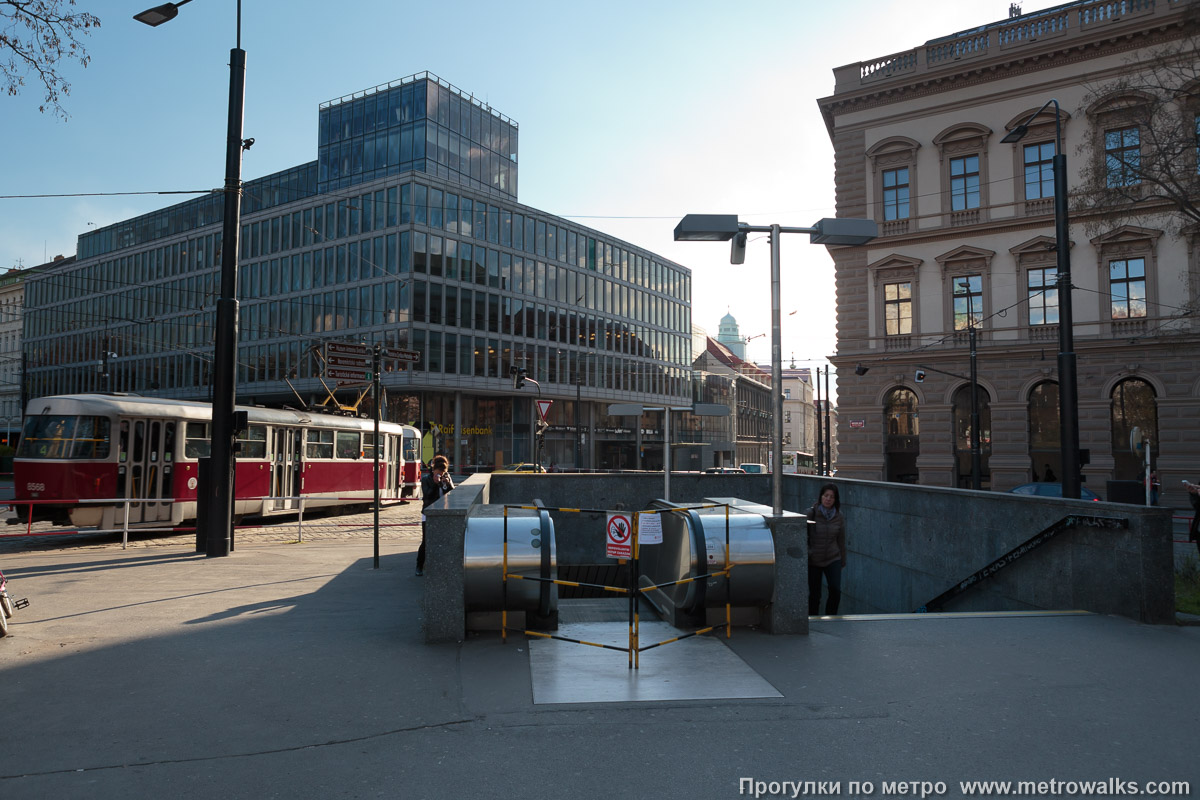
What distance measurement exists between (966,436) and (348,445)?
23477 mm

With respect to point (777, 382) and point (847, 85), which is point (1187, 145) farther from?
point (847, 85)

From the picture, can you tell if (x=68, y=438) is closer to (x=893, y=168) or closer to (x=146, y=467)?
(x=146, y=467)

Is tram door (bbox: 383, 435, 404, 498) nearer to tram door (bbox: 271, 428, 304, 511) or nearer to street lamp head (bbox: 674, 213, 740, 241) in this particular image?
tram door (bbox: 271, 428, 304, 511)

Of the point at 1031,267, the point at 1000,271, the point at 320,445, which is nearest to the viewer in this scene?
the point at 320,445

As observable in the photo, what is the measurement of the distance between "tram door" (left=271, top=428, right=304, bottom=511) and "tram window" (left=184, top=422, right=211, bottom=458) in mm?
2404

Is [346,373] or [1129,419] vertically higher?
[346,373]

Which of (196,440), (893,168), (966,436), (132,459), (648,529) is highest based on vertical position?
(893,168)

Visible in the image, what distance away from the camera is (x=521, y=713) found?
18.2 ft

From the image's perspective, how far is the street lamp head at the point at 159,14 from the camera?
12591mm

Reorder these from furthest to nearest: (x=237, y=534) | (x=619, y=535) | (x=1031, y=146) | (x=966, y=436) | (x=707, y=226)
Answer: (x=966, y=436) → (x=1031, y=146) → (x=237, y=534) → (x=707, y=226) → (x=619, y=535)

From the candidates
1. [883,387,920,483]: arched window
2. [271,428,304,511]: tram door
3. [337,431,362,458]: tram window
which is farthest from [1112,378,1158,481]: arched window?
[271,428,304,511]: tram door

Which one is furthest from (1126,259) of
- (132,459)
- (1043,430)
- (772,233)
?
(132,459)

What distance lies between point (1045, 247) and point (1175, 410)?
7341 mm

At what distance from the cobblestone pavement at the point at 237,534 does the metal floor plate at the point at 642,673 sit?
1001 cm
